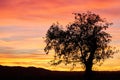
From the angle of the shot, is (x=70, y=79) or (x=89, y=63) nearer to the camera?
(x=89, y=63)

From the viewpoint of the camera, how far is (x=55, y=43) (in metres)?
68.5

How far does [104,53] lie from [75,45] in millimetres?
5694

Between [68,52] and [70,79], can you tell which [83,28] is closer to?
[68,52]

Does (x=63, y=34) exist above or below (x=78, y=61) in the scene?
above

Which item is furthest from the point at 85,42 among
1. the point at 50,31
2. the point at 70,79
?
the point at 70,79

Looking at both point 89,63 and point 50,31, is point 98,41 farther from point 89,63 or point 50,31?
point 50,31

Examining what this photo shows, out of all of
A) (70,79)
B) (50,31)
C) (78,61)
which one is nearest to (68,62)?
(78,61)

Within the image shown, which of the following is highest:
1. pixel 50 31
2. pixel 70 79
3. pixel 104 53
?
pixel 50 31

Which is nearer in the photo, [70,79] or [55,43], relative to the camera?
[55,43]

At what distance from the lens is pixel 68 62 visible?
6738 centimetres

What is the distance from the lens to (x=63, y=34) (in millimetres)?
67688

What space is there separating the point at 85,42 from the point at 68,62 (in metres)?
4.78

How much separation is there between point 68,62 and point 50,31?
Answer: 667 cm

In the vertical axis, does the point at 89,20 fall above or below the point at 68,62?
above
